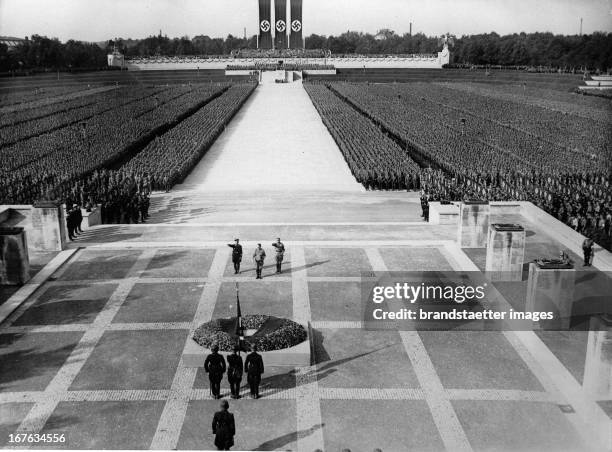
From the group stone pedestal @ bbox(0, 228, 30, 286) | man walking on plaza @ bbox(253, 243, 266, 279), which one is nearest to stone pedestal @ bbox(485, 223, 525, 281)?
man walking on plaza @ bbox(253, 243, 266, 279)

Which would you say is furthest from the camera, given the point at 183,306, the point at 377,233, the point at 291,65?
the point at 291,65

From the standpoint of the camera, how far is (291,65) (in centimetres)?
10725

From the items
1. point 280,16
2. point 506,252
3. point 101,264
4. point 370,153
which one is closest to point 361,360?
point 506,252

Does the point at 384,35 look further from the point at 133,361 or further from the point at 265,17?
the point at 133,361

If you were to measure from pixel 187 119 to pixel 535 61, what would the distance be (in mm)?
77739

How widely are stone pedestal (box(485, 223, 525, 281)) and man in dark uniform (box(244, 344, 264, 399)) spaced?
7687 mm

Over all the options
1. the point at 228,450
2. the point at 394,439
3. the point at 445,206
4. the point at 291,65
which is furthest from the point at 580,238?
the point at 291,65

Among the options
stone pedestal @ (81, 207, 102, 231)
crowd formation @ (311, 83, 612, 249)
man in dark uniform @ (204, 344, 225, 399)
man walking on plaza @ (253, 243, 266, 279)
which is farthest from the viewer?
crowd formation @ (311, 83, 612, 249)

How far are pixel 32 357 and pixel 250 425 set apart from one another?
4.85 metres

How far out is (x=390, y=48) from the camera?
14275cm

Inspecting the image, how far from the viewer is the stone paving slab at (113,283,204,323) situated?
44.7 feet

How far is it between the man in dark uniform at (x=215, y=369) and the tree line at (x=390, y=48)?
58153 mm

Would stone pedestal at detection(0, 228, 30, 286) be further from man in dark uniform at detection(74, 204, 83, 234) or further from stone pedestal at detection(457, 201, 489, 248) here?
stone pedestal at detection(457, 201, 489, 248)

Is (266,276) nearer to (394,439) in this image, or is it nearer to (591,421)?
(394,439)
